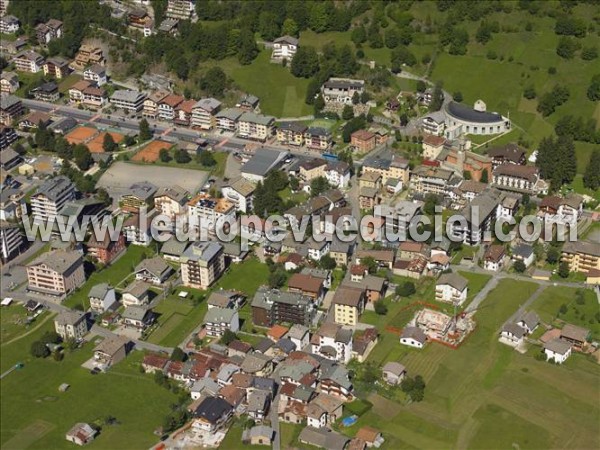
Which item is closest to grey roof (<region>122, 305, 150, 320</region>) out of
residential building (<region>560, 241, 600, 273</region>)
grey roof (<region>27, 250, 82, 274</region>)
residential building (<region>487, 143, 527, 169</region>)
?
grey roof (<region>27, 250, 82, 274</region>)

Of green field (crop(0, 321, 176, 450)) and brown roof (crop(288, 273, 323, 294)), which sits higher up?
brown roof (crop(288, 273, 323, 294))

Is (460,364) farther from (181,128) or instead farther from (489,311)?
(181,128)

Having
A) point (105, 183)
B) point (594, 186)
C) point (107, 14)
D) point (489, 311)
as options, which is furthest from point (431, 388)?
point (107, 14)

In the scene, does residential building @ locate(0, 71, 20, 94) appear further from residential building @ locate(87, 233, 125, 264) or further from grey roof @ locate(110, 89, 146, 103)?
residential building @ locate(87, 233, 125, 264)

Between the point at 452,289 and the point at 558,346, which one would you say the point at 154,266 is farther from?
the point at 558,346

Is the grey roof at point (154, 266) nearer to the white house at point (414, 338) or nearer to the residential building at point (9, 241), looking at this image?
the residential building at point (9, 241)

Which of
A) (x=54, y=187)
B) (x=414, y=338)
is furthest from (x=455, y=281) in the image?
(x=54, y=187)
